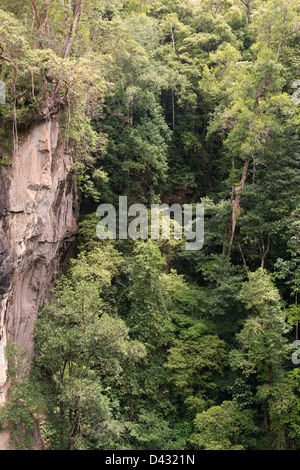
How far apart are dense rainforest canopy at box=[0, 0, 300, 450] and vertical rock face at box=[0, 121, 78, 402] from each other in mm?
521

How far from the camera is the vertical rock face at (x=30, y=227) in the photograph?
417 inches

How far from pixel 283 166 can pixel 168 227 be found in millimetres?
5494

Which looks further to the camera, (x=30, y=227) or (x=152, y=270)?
(x=152, y=270)

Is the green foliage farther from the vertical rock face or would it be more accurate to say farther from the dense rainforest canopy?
the vertical rock face

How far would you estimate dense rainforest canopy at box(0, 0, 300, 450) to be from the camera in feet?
34.2

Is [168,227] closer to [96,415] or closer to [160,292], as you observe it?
[160,292]

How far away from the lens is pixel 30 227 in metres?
11.7

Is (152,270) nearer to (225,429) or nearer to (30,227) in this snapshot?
(30,227)

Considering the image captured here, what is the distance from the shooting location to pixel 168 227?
1783cm

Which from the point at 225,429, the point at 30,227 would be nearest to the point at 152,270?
the point at 30,227

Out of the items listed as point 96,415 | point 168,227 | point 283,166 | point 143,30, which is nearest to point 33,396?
point 96,415

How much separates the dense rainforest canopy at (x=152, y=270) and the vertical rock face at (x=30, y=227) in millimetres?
521

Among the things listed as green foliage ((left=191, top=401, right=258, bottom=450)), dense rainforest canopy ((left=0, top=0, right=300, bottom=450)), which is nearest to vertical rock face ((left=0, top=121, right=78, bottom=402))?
dense rainforest canopy ((left=0, top=0, right=300, bottom=450))

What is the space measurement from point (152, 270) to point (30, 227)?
499 centimetres
